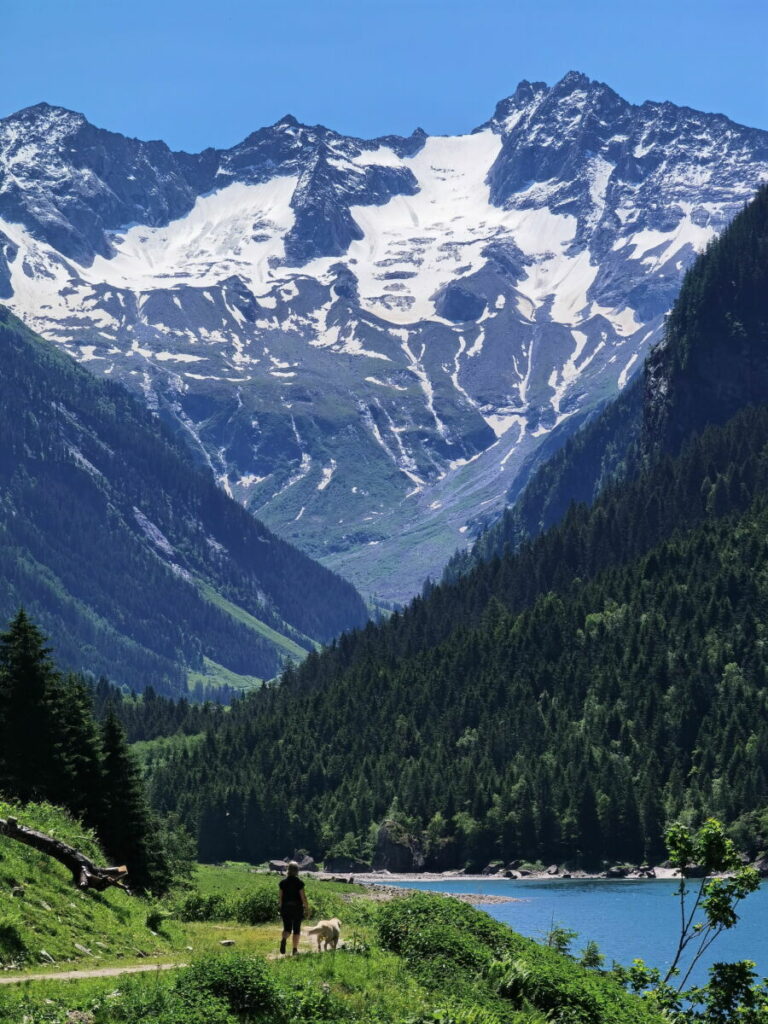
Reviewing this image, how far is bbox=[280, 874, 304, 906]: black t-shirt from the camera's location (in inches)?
1784

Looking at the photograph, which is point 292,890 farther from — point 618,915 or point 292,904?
point 618,915

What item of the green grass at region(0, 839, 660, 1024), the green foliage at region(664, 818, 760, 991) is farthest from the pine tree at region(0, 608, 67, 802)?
the green foliage at region(664, 818, 760, 991)

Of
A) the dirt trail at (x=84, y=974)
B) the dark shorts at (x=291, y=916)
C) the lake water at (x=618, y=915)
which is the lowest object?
the lake water at (x=618, y=915)

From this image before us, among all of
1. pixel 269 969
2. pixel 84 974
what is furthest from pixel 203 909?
pixel 269 969

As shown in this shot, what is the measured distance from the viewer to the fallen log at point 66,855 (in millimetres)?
52906

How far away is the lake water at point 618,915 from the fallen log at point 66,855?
26945mm

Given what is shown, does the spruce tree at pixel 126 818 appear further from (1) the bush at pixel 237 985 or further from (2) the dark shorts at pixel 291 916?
(1) the bush at pixel 237 985

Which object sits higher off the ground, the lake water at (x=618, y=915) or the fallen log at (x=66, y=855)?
the fallen log at (x=66, y=855)

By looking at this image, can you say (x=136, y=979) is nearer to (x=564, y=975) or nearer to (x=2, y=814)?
(x=564, y=975)

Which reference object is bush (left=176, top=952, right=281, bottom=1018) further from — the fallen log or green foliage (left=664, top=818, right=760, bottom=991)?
green foliage (left=664, top=818, right=760, bottom=991)

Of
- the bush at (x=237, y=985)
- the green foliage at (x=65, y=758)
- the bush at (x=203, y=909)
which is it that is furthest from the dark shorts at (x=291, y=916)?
the green foliage at (x=65, y=758)

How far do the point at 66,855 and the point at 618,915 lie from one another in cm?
8877

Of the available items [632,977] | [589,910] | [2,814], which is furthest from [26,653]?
[589,910]

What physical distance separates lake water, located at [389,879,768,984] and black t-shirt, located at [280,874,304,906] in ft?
104
